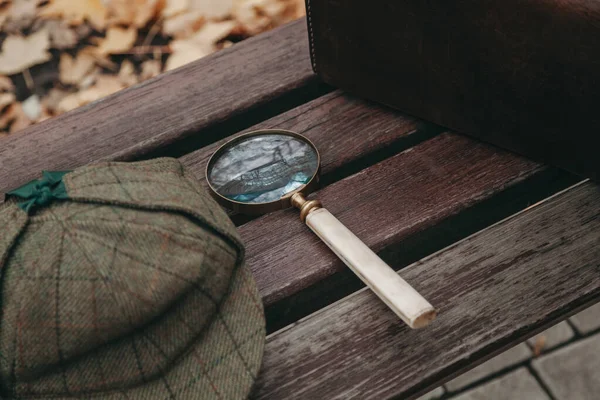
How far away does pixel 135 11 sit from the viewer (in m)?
2.19

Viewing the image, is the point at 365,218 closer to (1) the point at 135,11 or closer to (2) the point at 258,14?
(2) the point at 258,14

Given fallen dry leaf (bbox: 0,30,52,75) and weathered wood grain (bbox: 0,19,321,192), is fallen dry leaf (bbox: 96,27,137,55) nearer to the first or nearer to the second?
fallen dry leaf (bbox: 0,30,52,75)

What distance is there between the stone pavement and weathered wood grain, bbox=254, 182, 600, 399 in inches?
27.1

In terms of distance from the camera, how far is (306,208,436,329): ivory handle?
2.89 feet

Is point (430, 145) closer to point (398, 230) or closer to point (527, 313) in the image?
point (398, 230)

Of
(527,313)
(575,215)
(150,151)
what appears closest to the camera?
(527,313)

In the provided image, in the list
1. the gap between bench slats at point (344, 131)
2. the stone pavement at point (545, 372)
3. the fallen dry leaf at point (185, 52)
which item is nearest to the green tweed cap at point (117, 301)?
the gap between bench slats at point (344, 131)

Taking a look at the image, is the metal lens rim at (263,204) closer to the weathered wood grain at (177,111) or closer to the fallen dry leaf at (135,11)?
the weathered wood grain at (177,111)

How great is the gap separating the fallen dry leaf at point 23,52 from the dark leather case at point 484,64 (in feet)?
4.01

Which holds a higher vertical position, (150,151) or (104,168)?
(104,168)

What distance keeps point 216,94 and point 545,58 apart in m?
0.71

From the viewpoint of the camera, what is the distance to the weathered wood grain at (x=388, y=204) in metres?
1.05

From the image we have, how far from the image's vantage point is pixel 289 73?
143 centimetres

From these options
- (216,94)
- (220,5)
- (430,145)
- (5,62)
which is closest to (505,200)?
(430,145)
